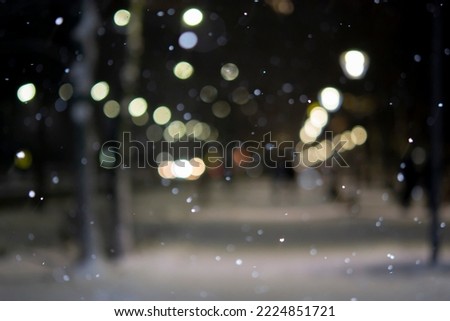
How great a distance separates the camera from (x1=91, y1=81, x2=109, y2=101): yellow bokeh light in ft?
33.5

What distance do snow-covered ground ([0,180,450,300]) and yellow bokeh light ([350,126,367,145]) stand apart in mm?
5628

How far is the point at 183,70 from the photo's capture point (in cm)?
1727

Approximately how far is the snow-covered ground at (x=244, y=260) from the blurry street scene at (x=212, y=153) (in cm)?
4

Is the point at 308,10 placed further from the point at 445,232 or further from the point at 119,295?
the point at 119,295

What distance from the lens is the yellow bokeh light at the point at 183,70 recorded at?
16.4m

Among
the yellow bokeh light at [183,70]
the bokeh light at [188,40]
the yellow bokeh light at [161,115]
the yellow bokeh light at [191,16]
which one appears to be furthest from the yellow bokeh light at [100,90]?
the yellow bokeh light at [161,115]

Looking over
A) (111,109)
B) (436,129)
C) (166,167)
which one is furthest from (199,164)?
(436,129)

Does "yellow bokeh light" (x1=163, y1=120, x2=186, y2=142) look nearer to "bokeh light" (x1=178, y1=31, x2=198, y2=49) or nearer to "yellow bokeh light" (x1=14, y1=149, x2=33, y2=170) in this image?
"bokeh light" (x1=178, y1=31, x2=198, y2=49)

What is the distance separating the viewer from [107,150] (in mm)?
10305

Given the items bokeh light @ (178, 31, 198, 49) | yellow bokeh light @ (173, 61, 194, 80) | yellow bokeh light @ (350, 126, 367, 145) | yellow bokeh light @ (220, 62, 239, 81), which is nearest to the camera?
bokeh light @ (178, 31, 198, 49)

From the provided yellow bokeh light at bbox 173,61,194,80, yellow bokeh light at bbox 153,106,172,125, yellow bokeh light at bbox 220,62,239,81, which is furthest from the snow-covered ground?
yellow bokeh light at bbox 153,106,172,125

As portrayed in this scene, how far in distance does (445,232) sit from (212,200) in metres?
10.2

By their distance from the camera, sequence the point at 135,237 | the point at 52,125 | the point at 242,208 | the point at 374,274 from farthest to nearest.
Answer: the point at 52,125
the point at 242,208
the point at 135,237
the point at 374,274

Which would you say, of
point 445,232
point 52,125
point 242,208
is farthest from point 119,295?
point 52,125
